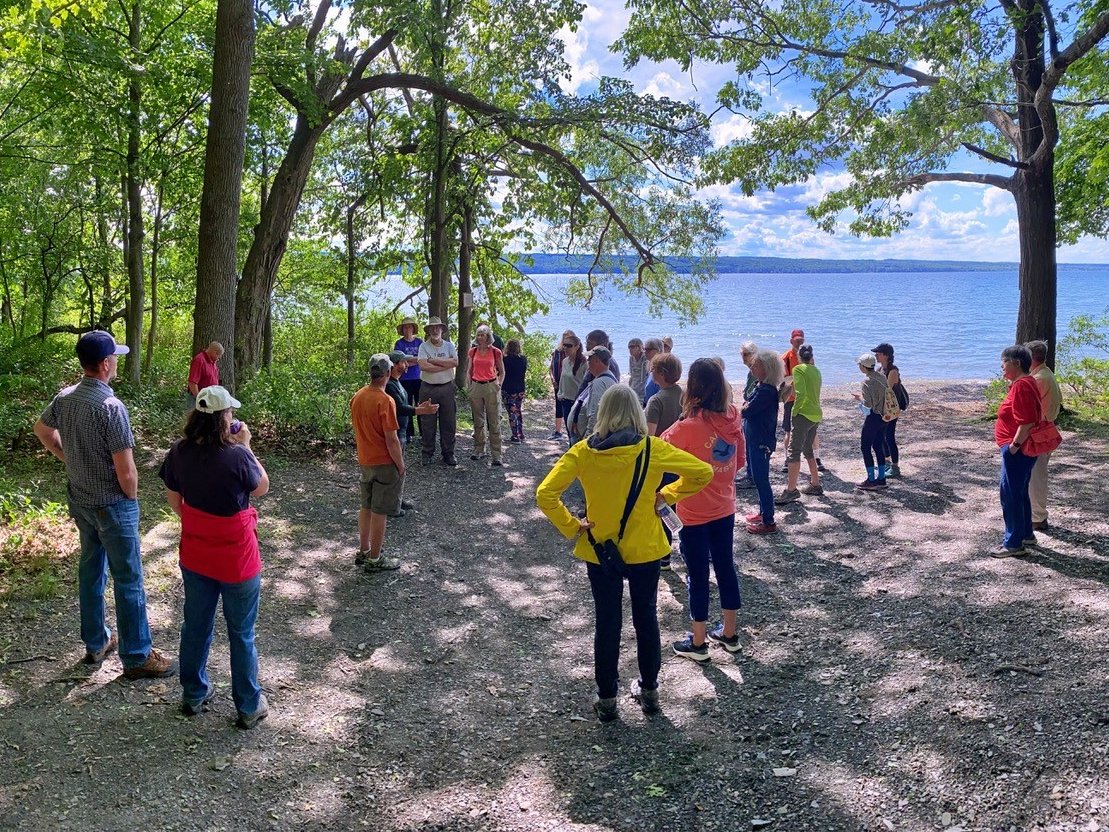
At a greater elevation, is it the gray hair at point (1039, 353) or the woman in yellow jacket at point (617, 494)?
the gray hair at point (1039, 353)

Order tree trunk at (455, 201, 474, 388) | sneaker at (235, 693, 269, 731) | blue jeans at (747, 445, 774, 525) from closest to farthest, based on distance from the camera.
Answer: sneaker at (235, 693, 269, 731) → blue jeans at (747, 445, 774, 525) → tree trunk at (455, 201, 474, 388)

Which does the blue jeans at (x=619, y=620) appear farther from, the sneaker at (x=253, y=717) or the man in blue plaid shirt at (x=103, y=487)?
the man in blue plaid shirt at (x=103, y=487)

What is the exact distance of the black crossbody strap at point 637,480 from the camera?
4.02 m

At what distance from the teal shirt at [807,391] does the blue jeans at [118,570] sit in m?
6.76

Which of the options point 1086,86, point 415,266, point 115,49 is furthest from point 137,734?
point 1086,86

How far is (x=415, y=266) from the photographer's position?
18.7 metres

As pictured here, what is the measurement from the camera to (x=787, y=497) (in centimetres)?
888

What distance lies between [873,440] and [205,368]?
790 centimetres

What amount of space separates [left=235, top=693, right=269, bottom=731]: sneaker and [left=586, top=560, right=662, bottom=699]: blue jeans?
185 cm

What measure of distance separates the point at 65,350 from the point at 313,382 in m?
6.02

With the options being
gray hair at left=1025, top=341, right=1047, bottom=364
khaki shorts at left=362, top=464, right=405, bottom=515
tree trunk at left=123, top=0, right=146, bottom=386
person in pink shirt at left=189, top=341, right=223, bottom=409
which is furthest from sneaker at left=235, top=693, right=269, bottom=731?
tree trunk at left=123, top=0, right=146, bottom=386

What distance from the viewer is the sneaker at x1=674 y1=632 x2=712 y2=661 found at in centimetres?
507

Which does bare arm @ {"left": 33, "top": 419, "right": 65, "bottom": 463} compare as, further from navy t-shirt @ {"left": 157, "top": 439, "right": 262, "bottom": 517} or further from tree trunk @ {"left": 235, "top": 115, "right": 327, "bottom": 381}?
tree trunk @ {"left": 235, "top": 115, "right": 327, "bottom": 381}

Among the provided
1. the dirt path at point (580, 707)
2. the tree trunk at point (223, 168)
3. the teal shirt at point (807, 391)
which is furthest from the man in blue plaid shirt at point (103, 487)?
the teal shirt at point (807, 391)
